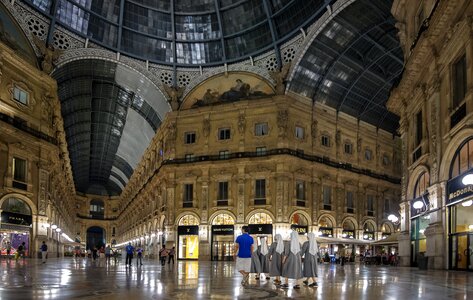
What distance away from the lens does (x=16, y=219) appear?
40.4 metres

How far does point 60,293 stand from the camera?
10969mm

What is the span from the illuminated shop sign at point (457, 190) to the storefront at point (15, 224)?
3105cm

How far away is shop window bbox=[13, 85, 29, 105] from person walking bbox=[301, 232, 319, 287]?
3251 cm

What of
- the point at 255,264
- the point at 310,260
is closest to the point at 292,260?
the point at 310,260

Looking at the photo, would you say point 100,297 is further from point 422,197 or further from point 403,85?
point 403,85

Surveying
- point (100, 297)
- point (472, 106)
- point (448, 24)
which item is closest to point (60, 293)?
point (100, 297)

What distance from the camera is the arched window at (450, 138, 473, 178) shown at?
21.3 meters

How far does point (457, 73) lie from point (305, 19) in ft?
87.8

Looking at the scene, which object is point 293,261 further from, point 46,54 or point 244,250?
point 46,54

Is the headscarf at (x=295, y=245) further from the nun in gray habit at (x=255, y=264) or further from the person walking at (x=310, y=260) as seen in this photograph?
the nun in gray habit at (x=255, y=264)

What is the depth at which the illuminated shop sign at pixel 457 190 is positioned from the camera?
68.5ft

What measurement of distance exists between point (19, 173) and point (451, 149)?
32.9m

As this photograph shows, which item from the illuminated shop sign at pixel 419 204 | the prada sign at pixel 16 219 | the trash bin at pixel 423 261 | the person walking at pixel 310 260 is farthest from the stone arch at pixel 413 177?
the prada sign at pixel 16 219

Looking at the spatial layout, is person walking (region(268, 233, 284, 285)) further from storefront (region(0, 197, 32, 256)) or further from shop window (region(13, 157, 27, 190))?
shop window (region(13, 157, 27, 190))
